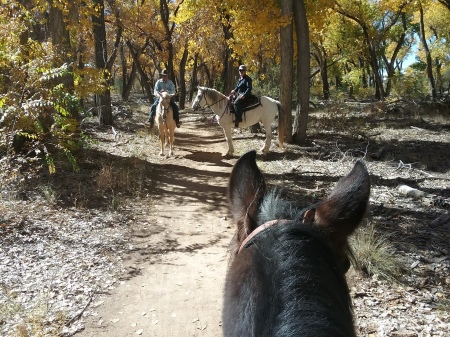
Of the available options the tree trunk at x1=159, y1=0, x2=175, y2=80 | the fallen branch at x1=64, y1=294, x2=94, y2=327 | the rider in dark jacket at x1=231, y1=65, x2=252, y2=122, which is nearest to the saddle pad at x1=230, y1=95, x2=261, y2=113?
the rider in dark jacket at x1=231, y1=65, x2=252, y2=122

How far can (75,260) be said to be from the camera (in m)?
5.24

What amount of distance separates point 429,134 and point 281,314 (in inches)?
589

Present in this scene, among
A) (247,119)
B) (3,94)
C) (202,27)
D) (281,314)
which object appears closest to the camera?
(281,314)

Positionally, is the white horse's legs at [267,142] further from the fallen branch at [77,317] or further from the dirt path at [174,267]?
the fallen branch at [77,317]

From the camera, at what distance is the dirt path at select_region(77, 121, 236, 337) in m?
4.07

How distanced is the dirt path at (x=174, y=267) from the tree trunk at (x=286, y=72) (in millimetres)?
3488

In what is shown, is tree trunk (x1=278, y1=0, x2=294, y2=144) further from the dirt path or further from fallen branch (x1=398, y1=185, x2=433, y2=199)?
fallen branch (x1=398, y1=185, x2=433, y2=199)

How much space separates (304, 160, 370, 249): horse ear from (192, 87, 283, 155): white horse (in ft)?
33.9

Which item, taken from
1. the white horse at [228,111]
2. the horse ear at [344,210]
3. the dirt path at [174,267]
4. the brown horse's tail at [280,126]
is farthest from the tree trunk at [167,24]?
the horse ear at [344,210]

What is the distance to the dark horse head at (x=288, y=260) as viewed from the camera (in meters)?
1.03

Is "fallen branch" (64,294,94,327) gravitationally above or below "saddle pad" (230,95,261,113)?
below

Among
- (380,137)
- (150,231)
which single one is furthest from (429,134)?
(150,231)

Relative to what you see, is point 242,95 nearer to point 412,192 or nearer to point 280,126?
point 280,126

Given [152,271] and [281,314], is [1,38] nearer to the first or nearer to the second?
[152,271]
